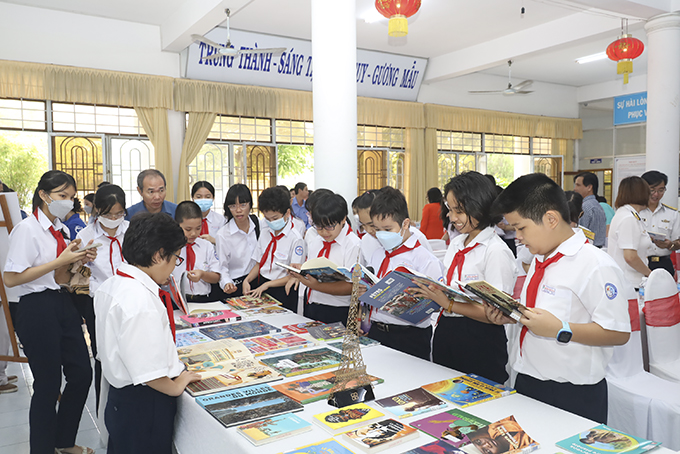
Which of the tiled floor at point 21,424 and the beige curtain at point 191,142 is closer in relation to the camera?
the tiled floor at point 21,424

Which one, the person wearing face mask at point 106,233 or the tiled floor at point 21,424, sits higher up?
the person wearing face mask at point 106,233

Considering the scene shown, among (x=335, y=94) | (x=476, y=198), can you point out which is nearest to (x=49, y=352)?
(x=476, y=198)

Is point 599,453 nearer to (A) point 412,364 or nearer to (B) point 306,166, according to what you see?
(A) point 412,364

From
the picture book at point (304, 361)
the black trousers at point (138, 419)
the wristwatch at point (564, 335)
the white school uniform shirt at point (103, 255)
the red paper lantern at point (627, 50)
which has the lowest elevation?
the black trousers at point (138, 419)

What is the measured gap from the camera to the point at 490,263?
2031mm

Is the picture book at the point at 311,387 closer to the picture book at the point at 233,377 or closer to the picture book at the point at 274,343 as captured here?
the picture book at the point at 233,377

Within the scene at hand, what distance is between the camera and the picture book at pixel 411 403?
1.54 m

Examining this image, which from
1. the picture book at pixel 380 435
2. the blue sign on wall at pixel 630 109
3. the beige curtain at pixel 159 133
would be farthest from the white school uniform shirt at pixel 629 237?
the blue sign on wall at pixel 630 109

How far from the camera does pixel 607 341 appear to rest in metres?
1.55

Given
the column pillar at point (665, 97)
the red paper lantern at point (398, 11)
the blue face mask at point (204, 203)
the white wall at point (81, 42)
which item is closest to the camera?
the blue face mask at point (204, 203)

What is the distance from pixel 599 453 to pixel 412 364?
2.74 ft

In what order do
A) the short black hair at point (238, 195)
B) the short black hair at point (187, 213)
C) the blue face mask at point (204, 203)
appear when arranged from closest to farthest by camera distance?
the short black hair at point (187, 213) < the short black hair at point (238, 195) < the blue face mask at point (204, 203)

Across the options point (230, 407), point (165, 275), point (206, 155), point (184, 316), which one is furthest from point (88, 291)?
point (206, 155)

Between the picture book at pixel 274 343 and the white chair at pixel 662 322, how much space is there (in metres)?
1.89
